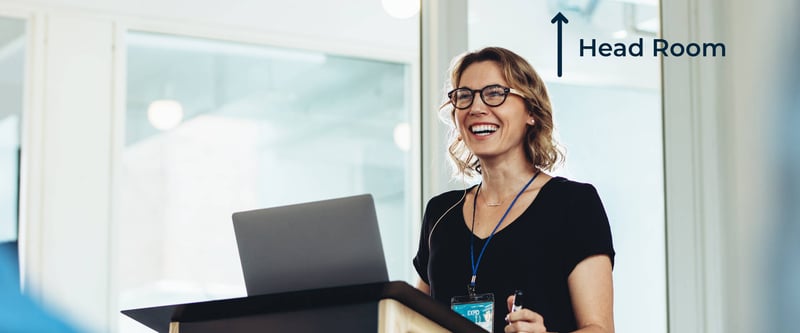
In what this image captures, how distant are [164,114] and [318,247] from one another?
10.2 ft

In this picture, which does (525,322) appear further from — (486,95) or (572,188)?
Result: (486,95)

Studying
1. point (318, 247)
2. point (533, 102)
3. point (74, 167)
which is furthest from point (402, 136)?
point (318, 247)

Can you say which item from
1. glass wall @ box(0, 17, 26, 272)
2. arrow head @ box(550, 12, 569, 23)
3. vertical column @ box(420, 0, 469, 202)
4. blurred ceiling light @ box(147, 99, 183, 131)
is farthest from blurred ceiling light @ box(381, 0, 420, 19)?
glass wall @ box(0, 17, 26, 272)

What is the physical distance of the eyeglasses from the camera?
5.97 ft

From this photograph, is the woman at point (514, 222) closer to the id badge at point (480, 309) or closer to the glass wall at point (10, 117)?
the id badge at point (480, 309)

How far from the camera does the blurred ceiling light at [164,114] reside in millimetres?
4199

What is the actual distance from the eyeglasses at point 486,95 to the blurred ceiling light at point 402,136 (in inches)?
111

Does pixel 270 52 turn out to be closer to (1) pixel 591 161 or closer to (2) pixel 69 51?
(2) pixel 69 51

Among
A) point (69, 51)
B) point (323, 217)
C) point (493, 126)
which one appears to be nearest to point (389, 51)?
point (69, 51)

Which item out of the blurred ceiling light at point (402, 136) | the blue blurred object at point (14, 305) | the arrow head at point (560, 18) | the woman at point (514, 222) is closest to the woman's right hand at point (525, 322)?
the woman at point (514, 222)

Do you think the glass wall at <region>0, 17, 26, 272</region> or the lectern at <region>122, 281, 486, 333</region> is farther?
the glass wall at <region>0, 17, 26, 272</region>

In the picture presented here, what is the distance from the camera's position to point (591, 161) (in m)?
3.20

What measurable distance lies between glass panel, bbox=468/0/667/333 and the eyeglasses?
4.40ft

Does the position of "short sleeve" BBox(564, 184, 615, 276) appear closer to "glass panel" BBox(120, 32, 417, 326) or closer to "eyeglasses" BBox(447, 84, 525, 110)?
"eyeglasses" BBox(447, 84, 525, 110)
